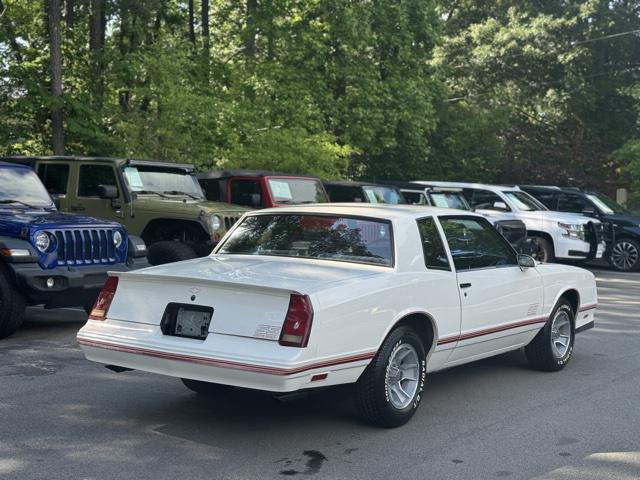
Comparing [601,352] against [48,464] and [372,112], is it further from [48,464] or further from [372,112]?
[372,112]

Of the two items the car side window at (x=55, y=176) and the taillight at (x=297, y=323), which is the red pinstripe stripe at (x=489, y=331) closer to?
the taillight at (x=297, y=323)

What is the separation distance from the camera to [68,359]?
8578 mm

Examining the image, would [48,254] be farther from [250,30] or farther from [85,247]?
[250,30]

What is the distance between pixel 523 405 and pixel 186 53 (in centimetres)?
1747

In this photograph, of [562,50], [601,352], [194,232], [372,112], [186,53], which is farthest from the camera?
[562,50]

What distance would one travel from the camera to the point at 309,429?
6.26 metres

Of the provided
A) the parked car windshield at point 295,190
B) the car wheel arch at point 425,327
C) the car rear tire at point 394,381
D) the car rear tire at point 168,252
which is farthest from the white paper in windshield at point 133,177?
the car rear tire at point 394,381

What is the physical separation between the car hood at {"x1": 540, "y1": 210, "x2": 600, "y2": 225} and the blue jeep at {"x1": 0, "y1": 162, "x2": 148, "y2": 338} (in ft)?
37.2

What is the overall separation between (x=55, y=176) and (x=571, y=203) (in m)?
12.4

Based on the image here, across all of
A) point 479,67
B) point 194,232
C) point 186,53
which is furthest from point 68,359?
point 479,67

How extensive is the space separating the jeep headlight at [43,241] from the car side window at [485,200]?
12619mm

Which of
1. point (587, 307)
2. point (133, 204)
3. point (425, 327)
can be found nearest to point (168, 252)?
point (133, 204)

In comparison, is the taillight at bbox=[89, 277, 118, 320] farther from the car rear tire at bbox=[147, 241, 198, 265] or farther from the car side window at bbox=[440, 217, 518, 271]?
the car rear tire at bbox=[147, 241, 198, 265]

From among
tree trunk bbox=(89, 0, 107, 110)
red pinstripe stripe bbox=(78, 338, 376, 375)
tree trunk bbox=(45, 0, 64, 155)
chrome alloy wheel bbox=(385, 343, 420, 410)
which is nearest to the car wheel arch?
chrome alloy wheel bbox=(385, 343, 420, 410)
